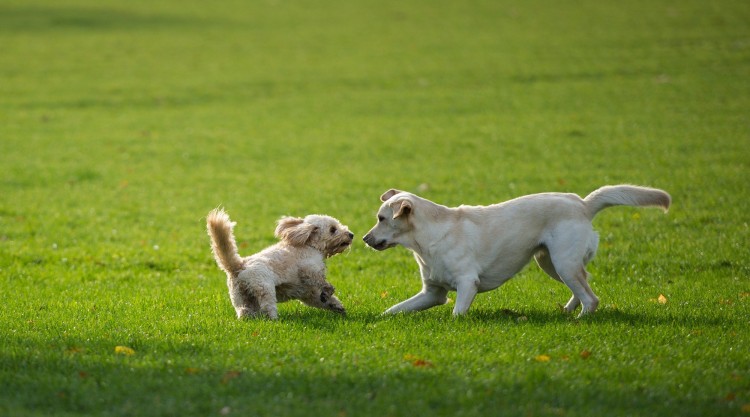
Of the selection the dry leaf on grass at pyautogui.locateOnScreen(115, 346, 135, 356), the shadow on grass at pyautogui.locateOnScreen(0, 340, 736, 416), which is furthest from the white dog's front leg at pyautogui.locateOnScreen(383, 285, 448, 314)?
the dry leaf on grass at pyautogui.locateOnScreen(115, 346, 135, 356)

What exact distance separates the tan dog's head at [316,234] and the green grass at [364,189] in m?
0.71

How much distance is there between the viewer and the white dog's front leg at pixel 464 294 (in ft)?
28.6

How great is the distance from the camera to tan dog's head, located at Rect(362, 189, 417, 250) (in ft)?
29.5

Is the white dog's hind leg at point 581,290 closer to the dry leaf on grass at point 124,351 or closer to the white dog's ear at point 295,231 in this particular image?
the white dog's ear at point 295,231

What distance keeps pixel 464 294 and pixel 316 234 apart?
5.60ft

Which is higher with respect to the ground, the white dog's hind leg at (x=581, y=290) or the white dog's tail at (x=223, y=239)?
the white dog's tail at (x=223, y=239)

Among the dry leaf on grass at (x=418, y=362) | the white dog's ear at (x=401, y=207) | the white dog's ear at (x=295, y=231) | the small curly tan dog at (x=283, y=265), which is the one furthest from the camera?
the white dog's ear at (x=295, y=231)

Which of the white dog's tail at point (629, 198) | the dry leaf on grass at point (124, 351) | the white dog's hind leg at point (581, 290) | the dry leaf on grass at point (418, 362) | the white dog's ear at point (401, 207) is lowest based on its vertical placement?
the white dog's hind leg at point (581, 290)

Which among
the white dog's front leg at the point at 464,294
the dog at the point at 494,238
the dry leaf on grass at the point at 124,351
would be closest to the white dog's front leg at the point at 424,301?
the dog at the point at 494,238

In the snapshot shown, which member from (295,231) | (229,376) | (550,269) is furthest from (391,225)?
(229,376)

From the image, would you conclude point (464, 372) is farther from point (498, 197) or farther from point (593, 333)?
point (498, 197)

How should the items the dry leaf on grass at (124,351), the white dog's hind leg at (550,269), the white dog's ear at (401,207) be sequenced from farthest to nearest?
1. the white dog's hind leg at (550,269)
2. the white dog's ear at (401,207)
3. the dry leaf on grass at (124,351)

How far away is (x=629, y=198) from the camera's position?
8.93 metres

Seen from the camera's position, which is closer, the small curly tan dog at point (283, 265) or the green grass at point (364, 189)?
the green grass at point (364, 189)
